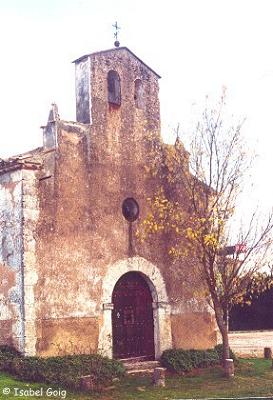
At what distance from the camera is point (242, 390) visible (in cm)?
1099

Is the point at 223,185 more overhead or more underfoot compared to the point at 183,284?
more overhead

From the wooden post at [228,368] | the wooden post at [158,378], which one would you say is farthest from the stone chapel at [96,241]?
the wooden post at [228,368]

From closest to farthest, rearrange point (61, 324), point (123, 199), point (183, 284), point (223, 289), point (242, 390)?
point (242, 390), point (61, 324), point (223, 289), point (123, 199), point (183, 284)

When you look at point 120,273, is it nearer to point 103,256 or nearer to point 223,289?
point 103,256

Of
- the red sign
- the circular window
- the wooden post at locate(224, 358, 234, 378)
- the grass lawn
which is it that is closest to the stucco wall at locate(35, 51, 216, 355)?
the circular window

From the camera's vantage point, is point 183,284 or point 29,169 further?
point 183,284

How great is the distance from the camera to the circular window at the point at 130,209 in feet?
46.7

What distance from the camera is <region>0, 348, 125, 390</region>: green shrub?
10.9m

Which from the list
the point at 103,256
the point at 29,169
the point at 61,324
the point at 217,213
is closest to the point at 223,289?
the point at 217,213

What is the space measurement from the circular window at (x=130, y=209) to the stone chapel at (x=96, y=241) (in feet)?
0.09

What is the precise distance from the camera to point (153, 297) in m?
14.4

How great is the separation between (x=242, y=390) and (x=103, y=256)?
15.1 feet

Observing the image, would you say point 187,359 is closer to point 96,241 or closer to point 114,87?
point 96,241

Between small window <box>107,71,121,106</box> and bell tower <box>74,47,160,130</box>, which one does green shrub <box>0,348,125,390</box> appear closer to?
bell tower <box>74,47,160,130</box>
